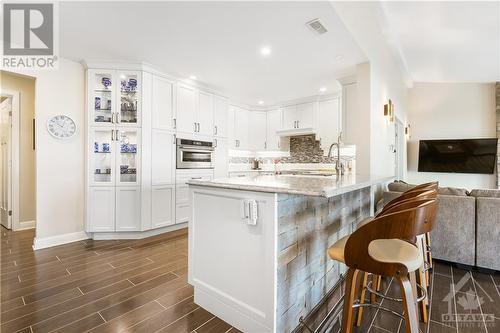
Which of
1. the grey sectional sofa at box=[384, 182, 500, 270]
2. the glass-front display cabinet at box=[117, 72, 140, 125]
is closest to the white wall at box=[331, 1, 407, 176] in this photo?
the grey sectional sofa at box=[384, 182, 500, 270]

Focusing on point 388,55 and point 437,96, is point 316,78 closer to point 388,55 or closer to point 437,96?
point 388,55

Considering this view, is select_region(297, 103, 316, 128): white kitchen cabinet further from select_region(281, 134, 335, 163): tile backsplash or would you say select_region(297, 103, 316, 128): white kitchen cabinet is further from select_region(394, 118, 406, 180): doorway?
select_region(394, 118, 406, 180): doorway

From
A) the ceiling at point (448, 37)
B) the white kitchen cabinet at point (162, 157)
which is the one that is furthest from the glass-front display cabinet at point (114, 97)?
the ceiling at point (448, 37)

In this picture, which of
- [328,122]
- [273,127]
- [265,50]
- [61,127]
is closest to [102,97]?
[61,127]

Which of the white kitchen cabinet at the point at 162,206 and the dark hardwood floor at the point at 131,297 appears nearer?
the dark hardwood floor at the point at 131,297

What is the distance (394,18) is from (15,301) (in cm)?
513

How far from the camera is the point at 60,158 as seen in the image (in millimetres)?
3273

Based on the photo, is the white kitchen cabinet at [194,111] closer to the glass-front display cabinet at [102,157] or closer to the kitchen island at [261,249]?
the glass-front display cabinet at [102,157]

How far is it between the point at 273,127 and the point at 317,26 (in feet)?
11.8

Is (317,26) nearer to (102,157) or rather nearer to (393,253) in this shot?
(393,253)

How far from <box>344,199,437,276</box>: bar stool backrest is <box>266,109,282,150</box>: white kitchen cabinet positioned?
195 inches

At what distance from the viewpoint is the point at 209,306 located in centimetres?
177

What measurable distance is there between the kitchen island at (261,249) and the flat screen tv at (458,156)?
538 cm

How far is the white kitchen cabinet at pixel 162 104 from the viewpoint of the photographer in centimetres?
367
